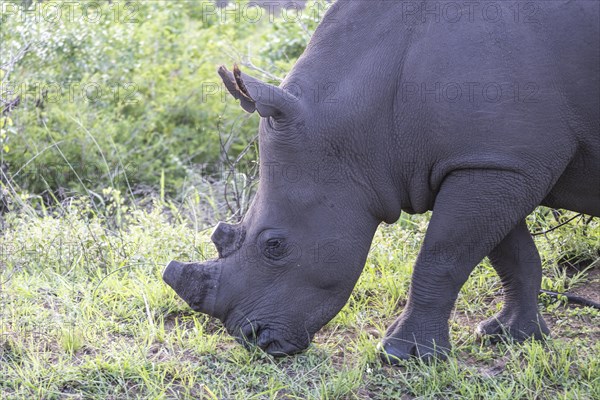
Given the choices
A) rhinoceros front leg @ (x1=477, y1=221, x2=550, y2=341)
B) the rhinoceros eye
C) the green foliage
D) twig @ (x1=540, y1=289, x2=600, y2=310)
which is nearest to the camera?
the rhinoceros eye

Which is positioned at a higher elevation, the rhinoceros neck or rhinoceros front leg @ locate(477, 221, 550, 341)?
the rhinoceros neck

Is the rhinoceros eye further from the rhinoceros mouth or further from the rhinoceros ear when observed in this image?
the rhinoceros ear

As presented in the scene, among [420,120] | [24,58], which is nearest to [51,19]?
[24,58]

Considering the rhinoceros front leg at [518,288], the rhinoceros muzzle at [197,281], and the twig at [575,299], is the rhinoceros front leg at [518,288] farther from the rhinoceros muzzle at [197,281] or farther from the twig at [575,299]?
the rhinoceros muzzle at [197,281]

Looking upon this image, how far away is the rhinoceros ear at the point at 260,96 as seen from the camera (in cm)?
419

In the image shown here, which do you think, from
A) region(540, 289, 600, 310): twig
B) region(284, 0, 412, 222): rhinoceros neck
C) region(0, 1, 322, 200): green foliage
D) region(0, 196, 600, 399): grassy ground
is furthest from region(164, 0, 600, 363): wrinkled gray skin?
region(0, 1, 322, 200): green foliage

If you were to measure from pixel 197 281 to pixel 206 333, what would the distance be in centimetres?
51

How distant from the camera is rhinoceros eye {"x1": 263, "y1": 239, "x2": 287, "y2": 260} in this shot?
→ 178 inches

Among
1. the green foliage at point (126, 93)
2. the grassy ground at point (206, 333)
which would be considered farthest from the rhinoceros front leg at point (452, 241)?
the green foliage at point (126, 93)

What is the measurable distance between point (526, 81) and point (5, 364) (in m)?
2.88

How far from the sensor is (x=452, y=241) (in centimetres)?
Answer: 434

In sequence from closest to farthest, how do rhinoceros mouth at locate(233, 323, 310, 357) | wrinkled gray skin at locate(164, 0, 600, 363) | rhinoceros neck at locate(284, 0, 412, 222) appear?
wrinkled gray skin at locate(164, 0, 600, 363), rhinoceros neck at locate(284, 0, 412, 222), rhinoceros mouth at locate(233, 323, 310, 357)

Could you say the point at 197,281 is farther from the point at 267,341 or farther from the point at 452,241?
the point at 452,241

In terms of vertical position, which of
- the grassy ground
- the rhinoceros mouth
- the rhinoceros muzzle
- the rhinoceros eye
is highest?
the rhinoceros eye
